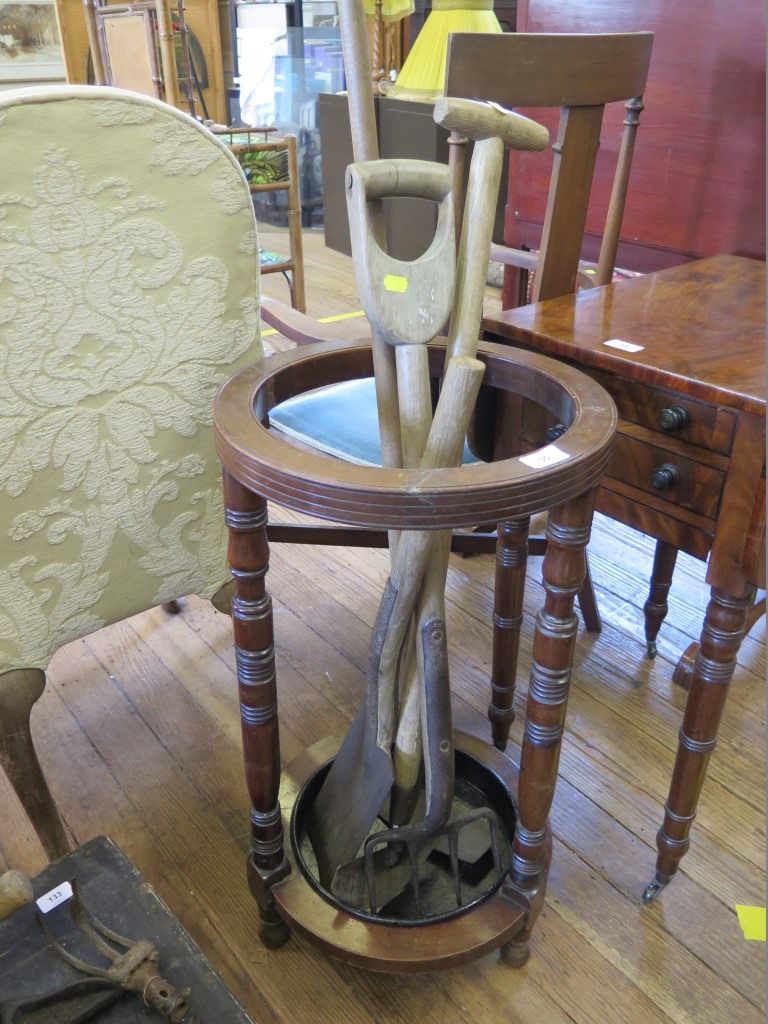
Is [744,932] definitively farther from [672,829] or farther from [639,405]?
[639,405]

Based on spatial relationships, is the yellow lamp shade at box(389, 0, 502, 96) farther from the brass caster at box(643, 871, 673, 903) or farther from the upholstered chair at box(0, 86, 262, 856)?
the brass caster at box(643, 871, 673, 903)

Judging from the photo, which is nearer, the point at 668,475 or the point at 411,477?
the point at 411,477

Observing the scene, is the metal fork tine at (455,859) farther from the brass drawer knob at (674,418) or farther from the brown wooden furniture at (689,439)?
the brass drawer knob at (674,418)

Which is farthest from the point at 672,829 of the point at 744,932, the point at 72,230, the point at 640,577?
the point at 72,230

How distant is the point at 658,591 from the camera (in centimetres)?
154

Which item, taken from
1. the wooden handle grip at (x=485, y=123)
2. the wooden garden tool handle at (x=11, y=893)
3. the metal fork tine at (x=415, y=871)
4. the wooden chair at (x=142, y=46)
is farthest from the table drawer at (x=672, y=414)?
the wooden chair at (x=142, y=46)

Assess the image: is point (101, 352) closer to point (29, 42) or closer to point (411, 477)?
point (411, 477)

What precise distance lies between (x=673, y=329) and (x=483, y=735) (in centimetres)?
73

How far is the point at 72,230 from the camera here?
0.86 metres

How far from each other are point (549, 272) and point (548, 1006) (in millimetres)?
1054

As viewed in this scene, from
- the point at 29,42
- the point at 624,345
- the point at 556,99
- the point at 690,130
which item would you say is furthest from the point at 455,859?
the point at 29,42

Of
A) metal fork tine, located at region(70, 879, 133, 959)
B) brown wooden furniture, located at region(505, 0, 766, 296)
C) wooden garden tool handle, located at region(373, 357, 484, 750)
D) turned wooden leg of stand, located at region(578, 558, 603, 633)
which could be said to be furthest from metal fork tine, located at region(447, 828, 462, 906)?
brown wooden furniture, located at region(505, 0, 766, 296)

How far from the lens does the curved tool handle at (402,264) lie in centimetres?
77

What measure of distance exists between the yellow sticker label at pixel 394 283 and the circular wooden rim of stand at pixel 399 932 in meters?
0.67
